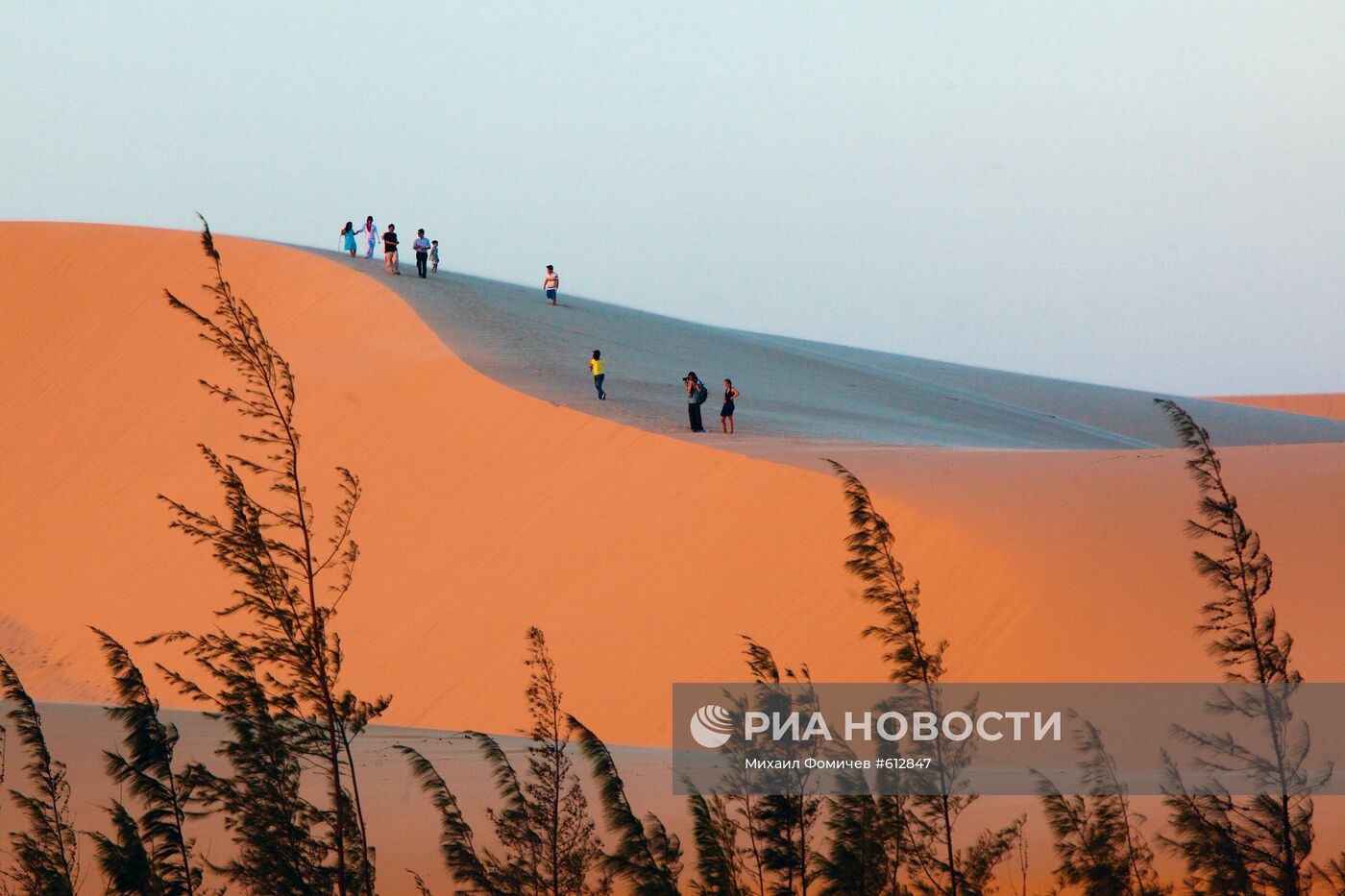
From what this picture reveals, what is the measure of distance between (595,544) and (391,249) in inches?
549

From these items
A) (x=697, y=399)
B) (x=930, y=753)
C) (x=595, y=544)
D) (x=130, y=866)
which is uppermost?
(x=697, y=399)

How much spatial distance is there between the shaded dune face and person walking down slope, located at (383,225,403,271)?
221 cm

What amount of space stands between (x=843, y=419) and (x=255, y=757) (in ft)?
67.3

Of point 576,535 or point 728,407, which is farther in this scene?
point 728,407

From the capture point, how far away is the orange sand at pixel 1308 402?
7969cm

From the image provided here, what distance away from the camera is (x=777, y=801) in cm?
795

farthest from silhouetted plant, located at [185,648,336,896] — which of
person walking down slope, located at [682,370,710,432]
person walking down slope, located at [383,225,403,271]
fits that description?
person walking down slope, located at [383,225,403,271]

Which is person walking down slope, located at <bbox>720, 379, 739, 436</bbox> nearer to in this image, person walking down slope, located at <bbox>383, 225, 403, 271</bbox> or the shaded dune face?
the shaded dune face

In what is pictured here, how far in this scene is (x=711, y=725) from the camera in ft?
41.5

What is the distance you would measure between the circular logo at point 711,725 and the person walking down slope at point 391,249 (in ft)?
57.0

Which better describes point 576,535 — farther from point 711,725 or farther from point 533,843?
point 533,843

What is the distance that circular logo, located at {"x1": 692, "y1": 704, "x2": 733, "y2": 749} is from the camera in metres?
11.8

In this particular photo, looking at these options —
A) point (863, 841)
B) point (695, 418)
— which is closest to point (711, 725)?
point (863, 841)

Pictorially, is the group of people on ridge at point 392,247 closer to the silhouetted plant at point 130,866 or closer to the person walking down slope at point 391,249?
the person walking down slope at point 391,249
